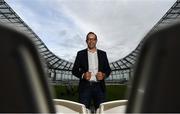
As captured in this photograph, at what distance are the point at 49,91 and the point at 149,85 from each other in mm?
308

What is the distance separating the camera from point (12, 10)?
62.9 m

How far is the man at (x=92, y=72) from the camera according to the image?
307 inches

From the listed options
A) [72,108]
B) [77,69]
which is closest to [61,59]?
[77,69]

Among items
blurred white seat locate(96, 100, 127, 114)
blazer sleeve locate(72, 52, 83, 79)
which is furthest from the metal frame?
blurred white seat locate(96, 100, 127, 114)

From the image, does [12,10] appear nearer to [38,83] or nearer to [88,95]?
[88,95]

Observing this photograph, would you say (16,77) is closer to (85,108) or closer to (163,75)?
(163,75)

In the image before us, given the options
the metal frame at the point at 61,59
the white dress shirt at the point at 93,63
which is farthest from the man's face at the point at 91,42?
the metal frame at the point at 61,59

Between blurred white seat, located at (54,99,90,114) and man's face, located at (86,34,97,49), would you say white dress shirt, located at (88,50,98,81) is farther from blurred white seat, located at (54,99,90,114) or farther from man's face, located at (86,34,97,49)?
blurred white seat, located at (54,99,90,114)

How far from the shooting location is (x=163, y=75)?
1457mm

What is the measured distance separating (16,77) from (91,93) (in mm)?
6540

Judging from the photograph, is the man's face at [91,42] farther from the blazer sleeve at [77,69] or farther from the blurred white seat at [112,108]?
the blurred white seat at [112,108]

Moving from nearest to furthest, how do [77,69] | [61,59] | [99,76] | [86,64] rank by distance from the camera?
[99,76]
[86,64]
[77,69]
[61,59]

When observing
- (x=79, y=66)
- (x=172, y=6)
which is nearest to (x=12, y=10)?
(x=172, y=6)

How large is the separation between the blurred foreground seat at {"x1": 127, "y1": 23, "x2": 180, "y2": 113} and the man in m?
6.20
